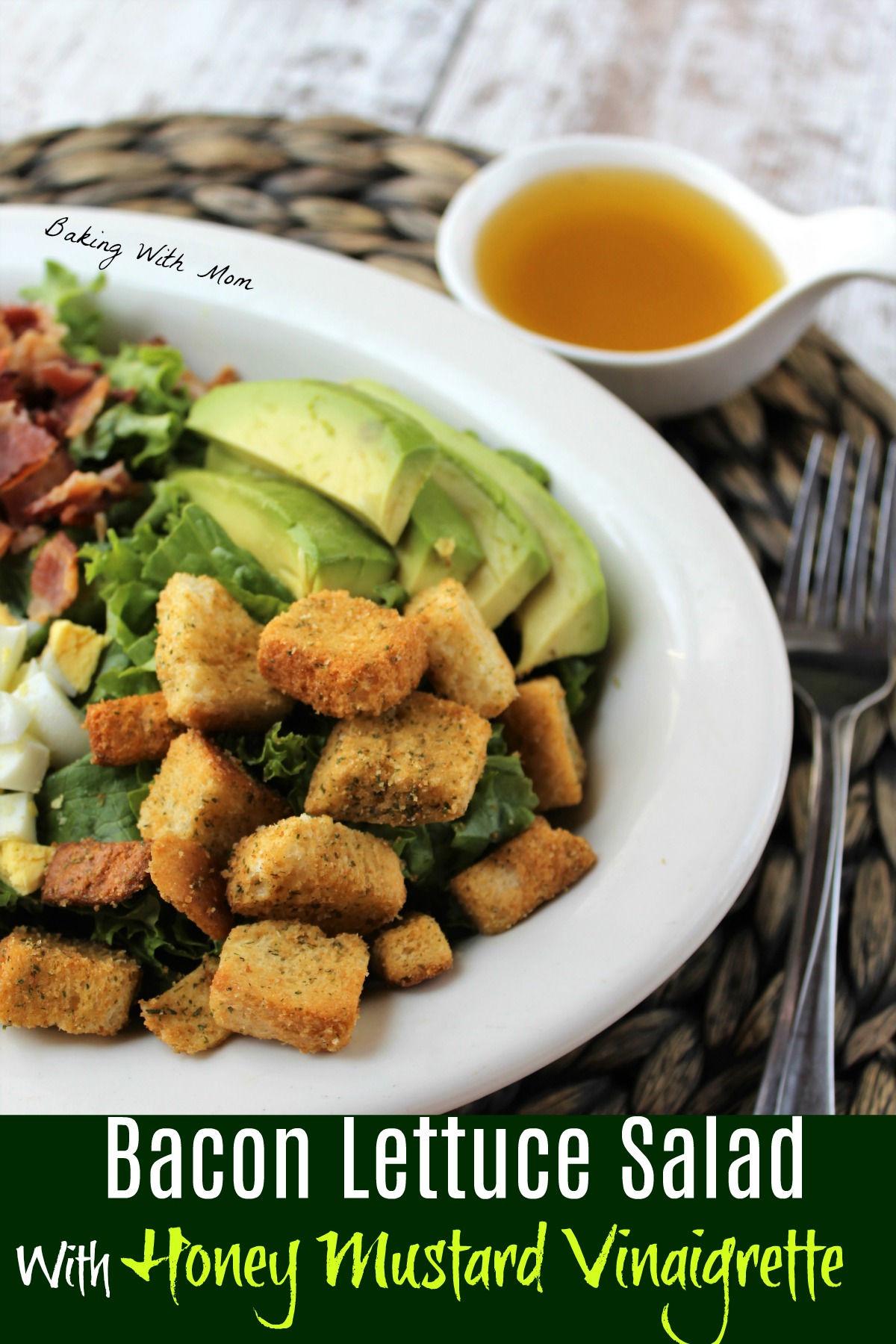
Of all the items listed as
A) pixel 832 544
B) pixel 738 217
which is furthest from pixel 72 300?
pixel 832 544

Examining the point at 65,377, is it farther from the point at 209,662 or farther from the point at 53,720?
the point at 209,662

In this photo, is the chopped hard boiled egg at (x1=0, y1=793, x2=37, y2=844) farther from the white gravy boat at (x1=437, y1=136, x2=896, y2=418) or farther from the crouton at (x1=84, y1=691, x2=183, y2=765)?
the white gravy boat at (x1=437, y1=136, x2=896, y2=418)

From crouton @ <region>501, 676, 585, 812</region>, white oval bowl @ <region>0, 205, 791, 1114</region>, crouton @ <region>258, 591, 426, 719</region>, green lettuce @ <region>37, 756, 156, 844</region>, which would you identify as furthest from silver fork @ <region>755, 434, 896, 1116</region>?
green lettuce @ <region>37, 756, 156, 844</region>

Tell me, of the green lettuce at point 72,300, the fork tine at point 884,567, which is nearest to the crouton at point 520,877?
the fork tine at point 884,567

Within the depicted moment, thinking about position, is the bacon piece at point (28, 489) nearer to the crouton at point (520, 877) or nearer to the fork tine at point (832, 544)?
the crouton at point (520, 877)

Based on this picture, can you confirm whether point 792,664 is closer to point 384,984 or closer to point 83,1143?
point 384,984

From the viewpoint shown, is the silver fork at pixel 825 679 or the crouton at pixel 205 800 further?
the silver fork at pixel 825 679
